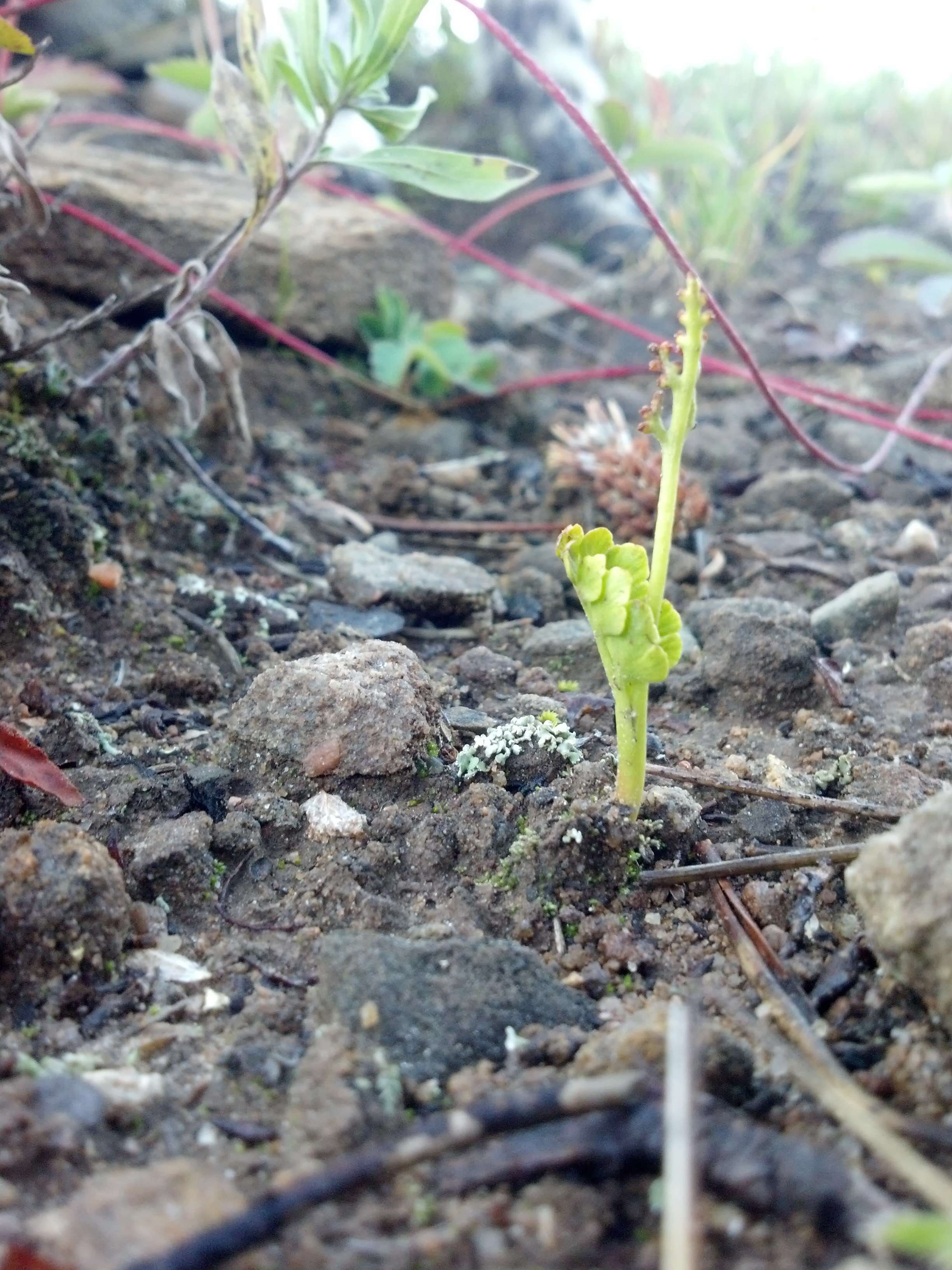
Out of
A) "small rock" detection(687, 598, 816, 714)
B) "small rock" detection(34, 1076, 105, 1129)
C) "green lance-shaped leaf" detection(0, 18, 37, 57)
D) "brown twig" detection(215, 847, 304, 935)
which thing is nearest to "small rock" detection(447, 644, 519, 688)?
"small rock" detection(687, 598, 816, 714)

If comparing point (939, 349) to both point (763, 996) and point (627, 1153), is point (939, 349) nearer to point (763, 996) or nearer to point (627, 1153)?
point (763, 996)

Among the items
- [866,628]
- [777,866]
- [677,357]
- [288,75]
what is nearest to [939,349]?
[677,357]

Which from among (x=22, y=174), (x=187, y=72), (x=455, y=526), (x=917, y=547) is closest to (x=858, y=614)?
(x=917, y=547)

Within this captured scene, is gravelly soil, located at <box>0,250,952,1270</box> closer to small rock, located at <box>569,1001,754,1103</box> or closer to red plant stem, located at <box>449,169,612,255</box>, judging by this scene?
small rock, located at <box>569,1001,754,1103</box>

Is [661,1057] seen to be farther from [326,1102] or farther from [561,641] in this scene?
[561,641]

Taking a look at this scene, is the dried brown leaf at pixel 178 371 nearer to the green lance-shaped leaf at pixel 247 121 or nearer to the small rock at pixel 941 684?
the green lance-shaped leaf at pixel 247 121
